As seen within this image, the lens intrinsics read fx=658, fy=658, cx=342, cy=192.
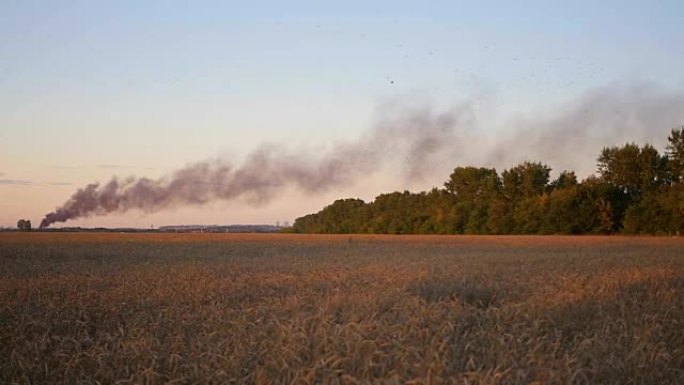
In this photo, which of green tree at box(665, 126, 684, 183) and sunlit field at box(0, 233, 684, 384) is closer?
sunlit field at box(0, 233, 684, 384)

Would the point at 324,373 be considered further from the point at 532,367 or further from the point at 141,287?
the point at 141,287

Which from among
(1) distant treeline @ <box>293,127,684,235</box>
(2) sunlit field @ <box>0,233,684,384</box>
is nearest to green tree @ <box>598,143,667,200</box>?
(1) distant treeline @ <box>293,127,684,235</box>

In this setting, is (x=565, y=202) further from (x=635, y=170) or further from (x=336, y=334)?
(x=336, y=334)

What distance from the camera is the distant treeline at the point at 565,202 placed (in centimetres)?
6306

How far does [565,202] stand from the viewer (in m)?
67.2

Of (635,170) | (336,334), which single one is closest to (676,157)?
(635,170)

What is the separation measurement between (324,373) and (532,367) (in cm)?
172

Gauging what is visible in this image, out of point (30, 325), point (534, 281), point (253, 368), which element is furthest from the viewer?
point (534, 281)

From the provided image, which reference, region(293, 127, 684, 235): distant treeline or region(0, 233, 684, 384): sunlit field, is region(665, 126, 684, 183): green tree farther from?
region(0, 233, 684, 384): sunlit field

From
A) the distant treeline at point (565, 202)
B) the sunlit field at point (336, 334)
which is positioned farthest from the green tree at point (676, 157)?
the sunlit field at point (336, 334)

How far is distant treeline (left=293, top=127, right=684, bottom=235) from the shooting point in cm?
6306

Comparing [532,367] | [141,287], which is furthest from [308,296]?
[532,367]

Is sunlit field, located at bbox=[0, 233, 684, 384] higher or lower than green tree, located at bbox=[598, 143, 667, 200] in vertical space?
lower

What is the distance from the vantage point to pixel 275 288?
1190 cm
